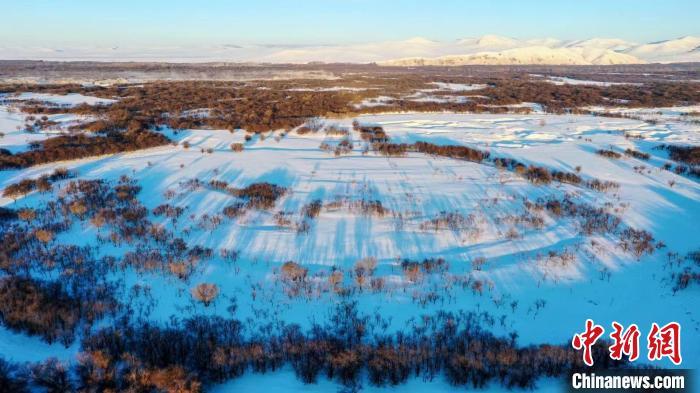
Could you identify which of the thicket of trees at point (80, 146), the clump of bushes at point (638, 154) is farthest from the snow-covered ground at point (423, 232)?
the thicket of trees at point (80, 146)

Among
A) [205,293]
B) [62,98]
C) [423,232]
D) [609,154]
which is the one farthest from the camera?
[62,98]

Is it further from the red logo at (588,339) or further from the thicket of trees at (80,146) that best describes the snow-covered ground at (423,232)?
the thicket of trees at (80,146)

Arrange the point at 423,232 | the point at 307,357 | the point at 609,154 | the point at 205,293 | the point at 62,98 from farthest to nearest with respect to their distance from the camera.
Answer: the point at 62,98 → the point at 609,154 → the point at 423,232 → the point at 205,293 → the point at 307,357

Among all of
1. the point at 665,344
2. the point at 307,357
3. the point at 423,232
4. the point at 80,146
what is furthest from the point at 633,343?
the point at 80,146

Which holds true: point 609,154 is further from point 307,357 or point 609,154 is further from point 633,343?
point 307,357

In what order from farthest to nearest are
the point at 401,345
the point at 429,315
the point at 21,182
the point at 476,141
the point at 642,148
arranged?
the point at 476,141
the point at 642,148
the point at 21,182
the point at 429,315
the point at 401,345

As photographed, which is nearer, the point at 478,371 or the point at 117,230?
the point at 478,371

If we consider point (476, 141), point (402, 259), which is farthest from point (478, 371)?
point (476, 141)

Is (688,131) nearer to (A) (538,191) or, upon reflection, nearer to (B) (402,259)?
(A) (538,191)

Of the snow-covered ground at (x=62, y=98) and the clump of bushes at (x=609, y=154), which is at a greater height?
the snow-covered ground at (x=62, y=98)
